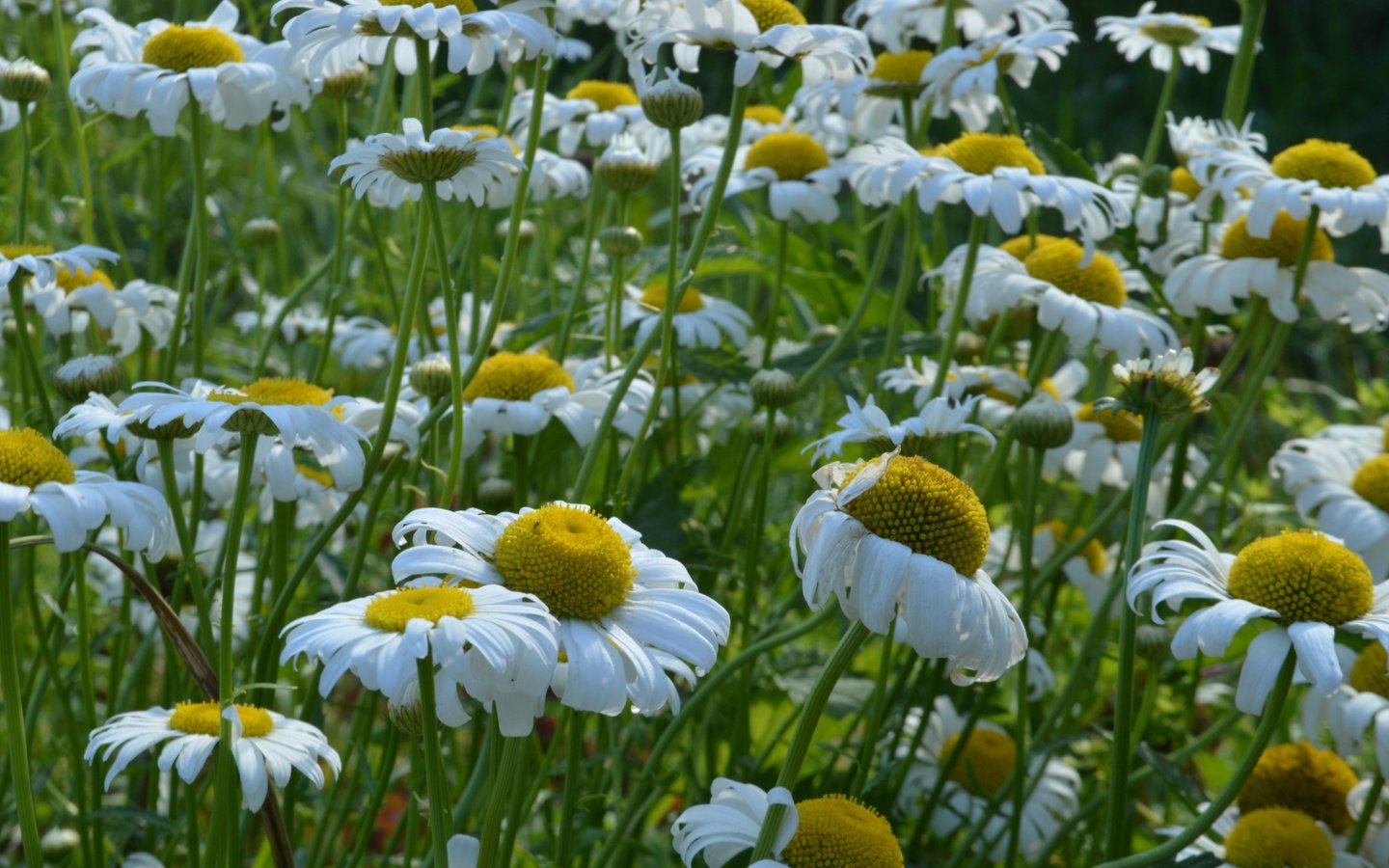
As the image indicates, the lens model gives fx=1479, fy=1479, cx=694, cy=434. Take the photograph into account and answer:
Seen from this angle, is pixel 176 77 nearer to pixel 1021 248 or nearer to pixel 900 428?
pixel 900 428

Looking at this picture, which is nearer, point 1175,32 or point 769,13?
point 769,13

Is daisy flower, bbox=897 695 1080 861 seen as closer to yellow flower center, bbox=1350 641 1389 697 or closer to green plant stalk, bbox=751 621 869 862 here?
yellow flower center, bbox=1350 641 1389 697

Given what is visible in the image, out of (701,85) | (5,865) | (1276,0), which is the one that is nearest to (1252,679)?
(5,865)

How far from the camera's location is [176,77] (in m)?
1.60

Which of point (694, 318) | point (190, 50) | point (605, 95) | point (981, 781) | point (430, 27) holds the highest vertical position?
point (430, 27)

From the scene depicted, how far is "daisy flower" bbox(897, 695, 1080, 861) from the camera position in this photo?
177cm

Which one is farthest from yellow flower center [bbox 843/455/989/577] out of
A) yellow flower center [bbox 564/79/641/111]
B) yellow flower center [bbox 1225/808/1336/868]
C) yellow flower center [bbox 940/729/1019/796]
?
yellow flower center [bbox 564/79/641/111]

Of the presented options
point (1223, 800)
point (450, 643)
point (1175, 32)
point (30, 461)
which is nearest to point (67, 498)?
point (30, 461)

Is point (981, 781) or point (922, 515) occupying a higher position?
point (922, 515)

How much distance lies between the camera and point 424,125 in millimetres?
1330

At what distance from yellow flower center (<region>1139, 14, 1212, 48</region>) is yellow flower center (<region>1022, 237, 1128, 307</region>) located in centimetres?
48

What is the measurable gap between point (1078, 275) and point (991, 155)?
0.63 feet

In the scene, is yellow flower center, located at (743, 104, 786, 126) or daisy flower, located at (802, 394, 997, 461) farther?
yellow flower center, located at (743, 104, 786, 126)

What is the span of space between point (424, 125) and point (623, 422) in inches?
19.7
